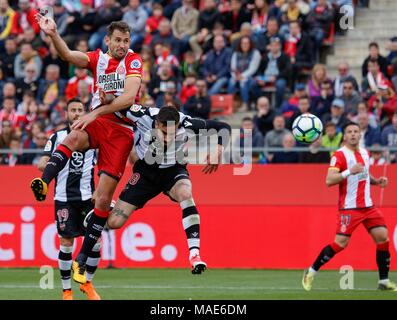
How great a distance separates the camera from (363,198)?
53.2 ft

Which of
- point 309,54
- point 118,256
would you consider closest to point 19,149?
point 118,256

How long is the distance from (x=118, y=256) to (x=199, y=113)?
4.00m

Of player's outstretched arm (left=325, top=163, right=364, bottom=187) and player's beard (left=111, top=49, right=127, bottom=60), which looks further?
player's outstretched arm (left=325, top=163, right=364, bottom=187)

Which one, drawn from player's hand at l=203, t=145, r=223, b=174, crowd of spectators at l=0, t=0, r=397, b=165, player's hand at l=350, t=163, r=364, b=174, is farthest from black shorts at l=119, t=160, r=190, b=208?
crowd of spectators at l=0, t=0, r=397, b=165

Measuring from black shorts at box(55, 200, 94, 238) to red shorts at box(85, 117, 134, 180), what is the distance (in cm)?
140

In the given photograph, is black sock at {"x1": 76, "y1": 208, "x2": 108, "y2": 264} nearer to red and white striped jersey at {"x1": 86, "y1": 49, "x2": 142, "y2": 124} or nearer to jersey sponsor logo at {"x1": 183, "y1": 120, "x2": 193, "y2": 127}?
red and white striped jersey at {"x1": 86, "y1": 49, "x2": 142, "y2": 124}

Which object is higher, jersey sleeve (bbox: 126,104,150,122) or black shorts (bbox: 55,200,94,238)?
jersey sleeve (bbox: 126,104,150,122)

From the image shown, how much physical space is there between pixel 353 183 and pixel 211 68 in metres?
8.56

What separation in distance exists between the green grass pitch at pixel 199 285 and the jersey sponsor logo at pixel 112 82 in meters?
2.75

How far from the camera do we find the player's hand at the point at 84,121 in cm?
1327

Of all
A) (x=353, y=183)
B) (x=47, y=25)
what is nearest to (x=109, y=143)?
(x=47, y=25)

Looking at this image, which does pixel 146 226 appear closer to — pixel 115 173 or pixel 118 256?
pixel 118 256

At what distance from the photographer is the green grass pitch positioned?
14555 millimetres
